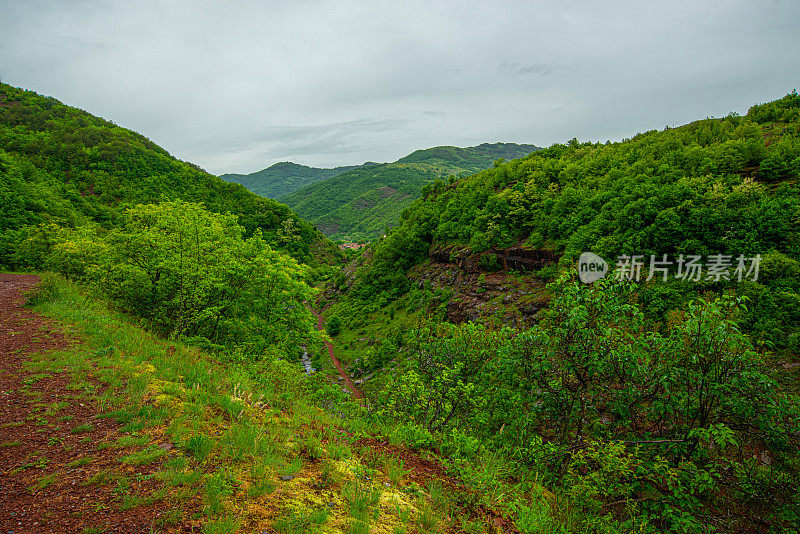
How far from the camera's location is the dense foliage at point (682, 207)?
1803 centimetres

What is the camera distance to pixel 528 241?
33.9 m

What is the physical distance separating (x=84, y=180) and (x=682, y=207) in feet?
348

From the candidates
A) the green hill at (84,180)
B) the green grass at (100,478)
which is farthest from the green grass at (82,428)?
the green hill at (84,180)

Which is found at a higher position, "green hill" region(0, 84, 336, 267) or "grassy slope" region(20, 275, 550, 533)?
"green hill" region(0, 84, 336, 267)

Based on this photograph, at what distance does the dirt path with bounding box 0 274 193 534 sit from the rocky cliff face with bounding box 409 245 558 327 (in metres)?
24.5

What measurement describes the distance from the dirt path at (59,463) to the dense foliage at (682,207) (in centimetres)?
2215

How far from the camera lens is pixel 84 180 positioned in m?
73.5

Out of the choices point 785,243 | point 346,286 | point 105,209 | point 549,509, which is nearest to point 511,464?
point 549,509

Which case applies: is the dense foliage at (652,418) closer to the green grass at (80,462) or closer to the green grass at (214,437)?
the green grass at (214,437)

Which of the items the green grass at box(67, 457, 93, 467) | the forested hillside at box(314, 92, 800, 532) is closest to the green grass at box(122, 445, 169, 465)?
the green grass at box(67, 457, 93, 467)

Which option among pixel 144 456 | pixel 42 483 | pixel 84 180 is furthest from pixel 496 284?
pixel 84 180

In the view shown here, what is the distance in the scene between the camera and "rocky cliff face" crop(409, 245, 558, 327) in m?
28.3

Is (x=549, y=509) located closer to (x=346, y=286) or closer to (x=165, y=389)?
(x=165, y=389)

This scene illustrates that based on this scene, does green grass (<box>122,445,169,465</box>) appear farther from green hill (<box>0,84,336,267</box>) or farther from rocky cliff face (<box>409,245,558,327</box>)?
green hill (<box>0,84,336,267</box>)
